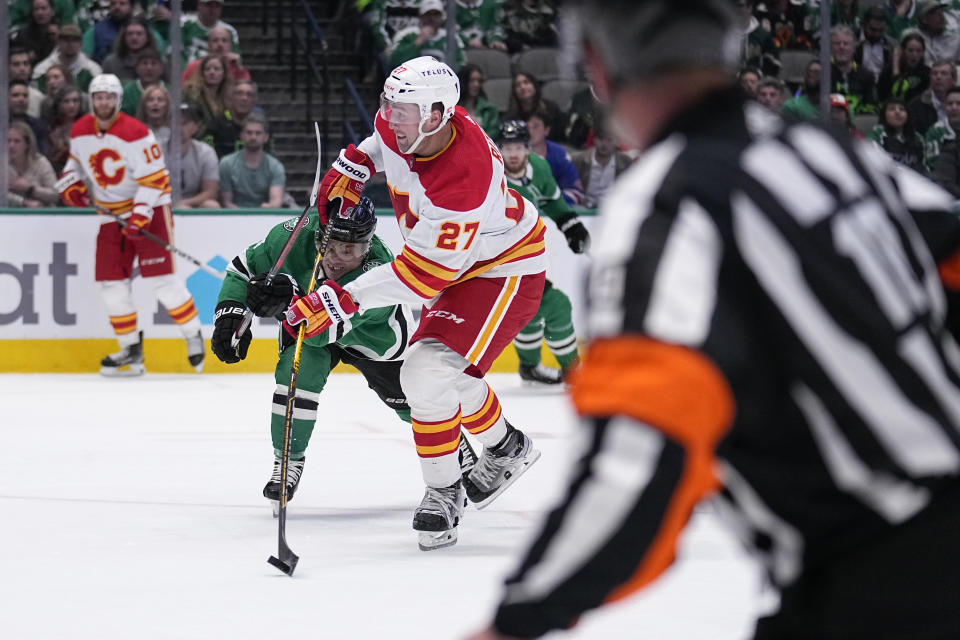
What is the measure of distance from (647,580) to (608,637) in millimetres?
1862

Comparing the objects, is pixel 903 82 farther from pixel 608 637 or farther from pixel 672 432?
pixel 672 432

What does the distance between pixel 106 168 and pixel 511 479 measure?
4500mm

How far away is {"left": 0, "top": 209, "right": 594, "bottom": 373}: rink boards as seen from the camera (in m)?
7.84

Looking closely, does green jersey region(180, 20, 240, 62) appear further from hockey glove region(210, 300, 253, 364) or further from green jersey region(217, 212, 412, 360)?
hockey glove region(210, 300, 253, 364)

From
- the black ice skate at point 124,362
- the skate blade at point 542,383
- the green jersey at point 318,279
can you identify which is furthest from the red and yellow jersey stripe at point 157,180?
the green jersey at point 318,279

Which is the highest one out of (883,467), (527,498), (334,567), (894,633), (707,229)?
(707,229)

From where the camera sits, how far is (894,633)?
1.06m

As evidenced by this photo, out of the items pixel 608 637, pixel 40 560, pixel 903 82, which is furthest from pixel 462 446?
pixel 903 82

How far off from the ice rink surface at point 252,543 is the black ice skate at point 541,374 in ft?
3.20

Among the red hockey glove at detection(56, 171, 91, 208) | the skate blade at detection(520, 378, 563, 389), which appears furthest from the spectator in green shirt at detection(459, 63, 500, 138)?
the red hockey glove at detection(56, 171, 91, 208)

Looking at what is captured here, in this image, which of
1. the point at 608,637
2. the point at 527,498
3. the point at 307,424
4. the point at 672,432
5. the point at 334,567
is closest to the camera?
the point at 672,432

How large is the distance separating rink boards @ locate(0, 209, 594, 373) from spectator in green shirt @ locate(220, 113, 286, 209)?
16 centimetres

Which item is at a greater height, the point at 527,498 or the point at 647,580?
the point at 647,580

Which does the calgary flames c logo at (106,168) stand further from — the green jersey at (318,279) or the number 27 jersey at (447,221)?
the number 27 jersey at (447,221)
